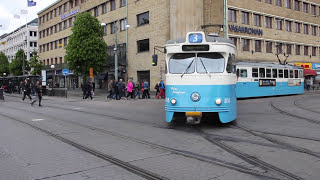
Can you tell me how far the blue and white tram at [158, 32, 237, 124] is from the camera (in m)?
8.92

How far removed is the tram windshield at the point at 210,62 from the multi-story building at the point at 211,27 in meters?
18.6

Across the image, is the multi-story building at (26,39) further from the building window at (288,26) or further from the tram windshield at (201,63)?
the tram windshield at (201,63)

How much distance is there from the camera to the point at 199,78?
9.04 m

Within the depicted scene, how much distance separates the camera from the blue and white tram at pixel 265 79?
75.3 ft

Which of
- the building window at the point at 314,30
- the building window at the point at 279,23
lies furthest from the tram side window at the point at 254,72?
the building window at the point at 314,30

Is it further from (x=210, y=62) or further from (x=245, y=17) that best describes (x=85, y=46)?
(x=210, y=62)

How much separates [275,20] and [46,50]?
4530 cm

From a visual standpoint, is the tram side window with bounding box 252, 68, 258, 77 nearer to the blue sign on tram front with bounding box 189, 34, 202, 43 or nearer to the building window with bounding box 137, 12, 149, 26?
the blue sign on tram front with bounding box 189, 34, 202, 43

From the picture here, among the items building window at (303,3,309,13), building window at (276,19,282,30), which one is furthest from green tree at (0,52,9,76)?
building window at (303,3,309,13)

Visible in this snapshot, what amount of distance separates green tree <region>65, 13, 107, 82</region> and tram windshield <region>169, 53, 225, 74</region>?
27535 millimetres

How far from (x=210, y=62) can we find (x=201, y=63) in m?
0.27

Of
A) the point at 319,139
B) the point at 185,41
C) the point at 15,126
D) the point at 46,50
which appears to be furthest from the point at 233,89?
the point at 46,50

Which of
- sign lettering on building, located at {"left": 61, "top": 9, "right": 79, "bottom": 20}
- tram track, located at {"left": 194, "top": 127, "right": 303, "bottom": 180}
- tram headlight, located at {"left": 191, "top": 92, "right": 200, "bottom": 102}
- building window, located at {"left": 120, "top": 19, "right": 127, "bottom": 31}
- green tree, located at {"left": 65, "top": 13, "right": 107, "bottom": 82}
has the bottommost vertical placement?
tram track, located at {"left": 194, "top": 127, "right": 303, "bottom": 180}

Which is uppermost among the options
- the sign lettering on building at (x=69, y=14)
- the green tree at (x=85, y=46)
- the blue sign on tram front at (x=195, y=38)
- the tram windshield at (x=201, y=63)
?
the sign lettering on building at (x=69, y=14)
